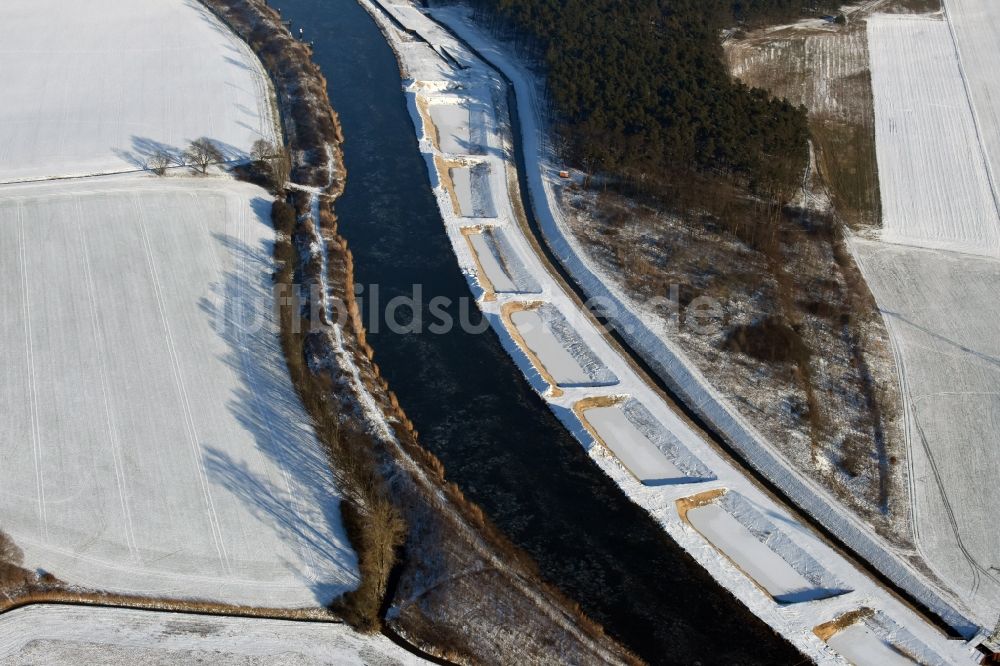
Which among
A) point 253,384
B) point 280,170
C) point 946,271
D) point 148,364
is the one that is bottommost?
point 253,384

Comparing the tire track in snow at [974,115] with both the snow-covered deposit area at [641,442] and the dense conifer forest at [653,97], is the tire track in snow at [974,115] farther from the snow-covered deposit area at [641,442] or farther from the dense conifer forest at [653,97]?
the snow-covered deposit area at [641,442]

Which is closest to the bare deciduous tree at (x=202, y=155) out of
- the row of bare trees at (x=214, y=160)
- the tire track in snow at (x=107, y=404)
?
the row of bare trees at (x=214, y=160)

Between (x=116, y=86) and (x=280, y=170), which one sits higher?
(x=116, y=86)

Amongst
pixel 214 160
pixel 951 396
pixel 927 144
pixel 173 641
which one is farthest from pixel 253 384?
pixel 927 144

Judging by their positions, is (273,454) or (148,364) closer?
(273,454)

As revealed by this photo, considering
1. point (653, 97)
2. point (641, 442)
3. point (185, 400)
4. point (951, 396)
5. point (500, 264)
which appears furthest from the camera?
point (653, 97)

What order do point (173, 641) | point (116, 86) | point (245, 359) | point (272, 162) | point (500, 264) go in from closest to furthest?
point (173, 641) < point (245, 359) < point (500, 264) < point (272, 162) < point (116, 86)

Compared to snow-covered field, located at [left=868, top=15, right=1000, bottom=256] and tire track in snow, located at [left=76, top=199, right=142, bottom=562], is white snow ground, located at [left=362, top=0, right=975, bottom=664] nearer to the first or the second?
tire track in snow, located at [left=76, top=199, right=142, bottom=562]

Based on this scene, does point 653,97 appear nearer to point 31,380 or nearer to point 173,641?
point 31,380
